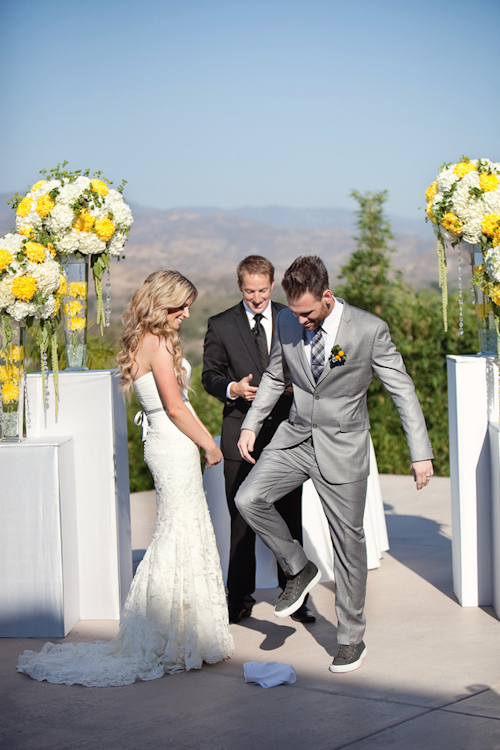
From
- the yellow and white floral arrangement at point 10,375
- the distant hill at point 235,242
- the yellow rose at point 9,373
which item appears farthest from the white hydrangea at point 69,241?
the distant hill at point 235,242

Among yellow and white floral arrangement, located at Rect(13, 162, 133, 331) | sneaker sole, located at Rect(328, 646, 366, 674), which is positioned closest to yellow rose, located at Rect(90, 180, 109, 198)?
yellow and white floral arrangement, located at Rect(13, 162, 133, 331)

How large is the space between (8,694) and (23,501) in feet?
3.42

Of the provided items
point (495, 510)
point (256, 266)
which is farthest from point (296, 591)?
→ point (256, 266)

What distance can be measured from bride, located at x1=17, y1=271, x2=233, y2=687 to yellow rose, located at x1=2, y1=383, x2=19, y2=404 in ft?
2.96

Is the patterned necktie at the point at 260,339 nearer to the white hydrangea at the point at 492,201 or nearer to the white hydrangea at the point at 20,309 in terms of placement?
the white hydrangea at the point at 20,309

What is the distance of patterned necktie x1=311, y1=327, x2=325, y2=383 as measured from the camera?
143 inches

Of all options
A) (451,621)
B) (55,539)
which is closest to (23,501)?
(55,539)

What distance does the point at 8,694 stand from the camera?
3.51m

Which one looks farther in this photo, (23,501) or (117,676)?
(23,501)

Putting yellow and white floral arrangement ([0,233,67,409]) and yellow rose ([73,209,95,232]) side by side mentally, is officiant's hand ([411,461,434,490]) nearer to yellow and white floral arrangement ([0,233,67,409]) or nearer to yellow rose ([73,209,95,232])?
yellow and white floral arrangement ([0,233,67,409])

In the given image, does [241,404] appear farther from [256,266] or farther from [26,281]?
[26,281]

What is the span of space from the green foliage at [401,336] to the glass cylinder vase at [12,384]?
5145mm

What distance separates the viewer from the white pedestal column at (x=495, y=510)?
4211 mm

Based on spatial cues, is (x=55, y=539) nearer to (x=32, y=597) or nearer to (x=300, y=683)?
(x=32, y=597)
